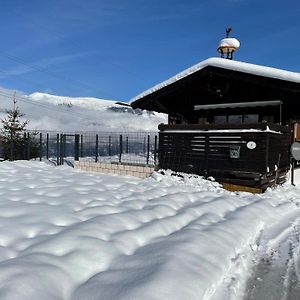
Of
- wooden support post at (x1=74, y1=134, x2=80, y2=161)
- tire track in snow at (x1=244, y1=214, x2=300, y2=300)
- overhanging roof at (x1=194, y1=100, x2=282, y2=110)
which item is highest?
overhanging roof at (x1=194, y1=100, x2=282, y2=110)

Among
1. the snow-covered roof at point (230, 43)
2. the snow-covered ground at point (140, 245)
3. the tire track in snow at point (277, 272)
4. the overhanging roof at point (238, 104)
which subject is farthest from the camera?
the snow-covered roof at point (230, 43)

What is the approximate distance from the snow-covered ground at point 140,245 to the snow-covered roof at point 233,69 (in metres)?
4.33

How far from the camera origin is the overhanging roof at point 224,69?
34.8 ft

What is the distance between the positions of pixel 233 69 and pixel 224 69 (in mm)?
431

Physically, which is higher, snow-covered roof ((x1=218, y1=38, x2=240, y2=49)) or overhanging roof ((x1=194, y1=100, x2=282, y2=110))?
snow-covered roof ((x1=218, y1=38, x2=240, y2=49))

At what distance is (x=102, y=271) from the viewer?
12.5 ft

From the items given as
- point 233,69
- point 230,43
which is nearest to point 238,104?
point 233,69

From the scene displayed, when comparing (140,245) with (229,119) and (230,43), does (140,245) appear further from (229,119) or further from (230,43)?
(230,43)

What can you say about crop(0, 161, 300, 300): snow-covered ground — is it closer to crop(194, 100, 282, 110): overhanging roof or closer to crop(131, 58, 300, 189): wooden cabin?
crop(131, 58, 300, 189): wooden cabin

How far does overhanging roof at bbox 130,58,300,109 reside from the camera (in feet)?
34.8

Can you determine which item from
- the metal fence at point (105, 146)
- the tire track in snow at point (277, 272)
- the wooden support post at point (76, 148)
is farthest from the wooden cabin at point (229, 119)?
the tire track in snow at point (277, 272)

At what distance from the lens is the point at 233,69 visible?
1172cm

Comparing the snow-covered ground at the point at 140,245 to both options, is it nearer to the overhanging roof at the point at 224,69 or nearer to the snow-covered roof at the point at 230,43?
the overhanging roof at the point at 224,69

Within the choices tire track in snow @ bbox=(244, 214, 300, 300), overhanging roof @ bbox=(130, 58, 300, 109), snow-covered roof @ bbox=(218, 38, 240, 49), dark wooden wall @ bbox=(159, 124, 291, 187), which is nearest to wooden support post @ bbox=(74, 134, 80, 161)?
overhanging roof @ bbox=(130, 58, 300, 109)
